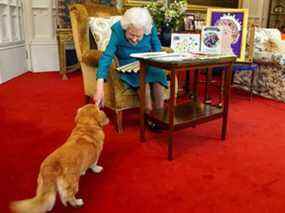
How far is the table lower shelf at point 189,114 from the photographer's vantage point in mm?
1915

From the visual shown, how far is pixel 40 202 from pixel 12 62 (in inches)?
A: 135

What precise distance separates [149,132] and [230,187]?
0.89 m

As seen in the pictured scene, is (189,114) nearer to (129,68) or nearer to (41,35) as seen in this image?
(129,68)

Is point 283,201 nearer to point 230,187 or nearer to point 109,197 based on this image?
point 230,187

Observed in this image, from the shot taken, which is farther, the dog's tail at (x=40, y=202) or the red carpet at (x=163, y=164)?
the red carpet at (x=163, y=164)

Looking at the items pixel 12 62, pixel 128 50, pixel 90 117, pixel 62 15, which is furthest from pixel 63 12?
pixel 90 117

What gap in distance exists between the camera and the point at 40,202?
1.19 metres

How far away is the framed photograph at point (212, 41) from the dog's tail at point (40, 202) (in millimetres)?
1524

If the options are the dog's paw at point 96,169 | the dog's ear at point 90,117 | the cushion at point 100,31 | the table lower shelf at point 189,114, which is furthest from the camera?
the cushion at point 100,31

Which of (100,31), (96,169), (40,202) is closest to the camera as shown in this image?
(40,202)

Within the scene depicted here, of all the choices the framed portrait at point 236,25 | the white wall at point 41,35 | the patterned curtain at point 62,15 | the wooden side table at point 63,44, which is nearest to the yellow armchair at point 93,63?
the framed portrait at point 236,25

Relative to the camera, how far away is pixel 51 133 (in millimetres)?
2271

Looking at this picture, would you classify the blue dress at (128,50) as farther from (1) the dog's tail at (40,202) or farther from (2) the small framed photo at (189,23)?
(2) the small framed photo at (189,23)

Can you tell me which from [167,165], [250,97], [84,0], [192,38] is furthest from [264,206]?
[84,0]
